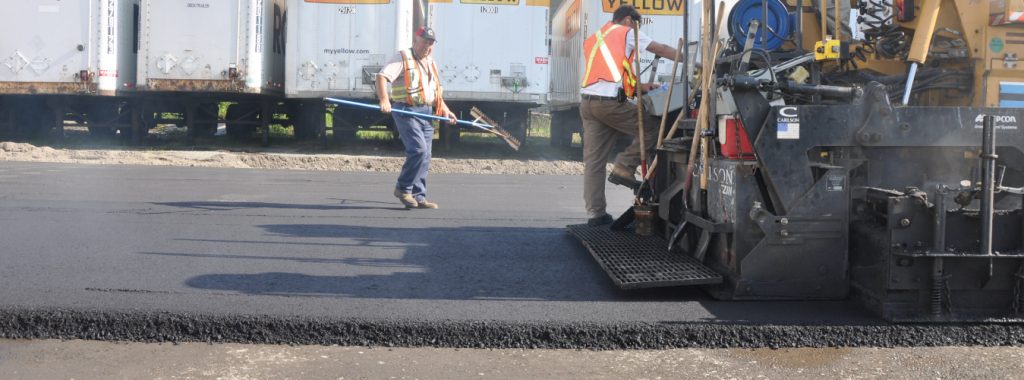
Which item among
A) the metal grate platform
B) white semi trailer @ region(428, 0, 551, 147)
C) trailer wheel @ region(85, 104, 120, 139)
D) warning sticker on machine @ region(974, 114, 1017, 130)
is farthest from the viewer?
trailer wheel @ region(85, 104, 120, 139)

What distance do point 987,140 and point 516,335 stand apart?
2144 millimetres

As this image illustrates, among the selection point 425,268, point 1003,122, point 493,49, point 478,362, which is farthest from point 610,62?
point 493,49

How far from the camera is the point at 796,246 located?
4555 millimetres

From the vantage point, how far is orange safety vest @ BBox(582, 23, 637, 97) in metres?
6.65

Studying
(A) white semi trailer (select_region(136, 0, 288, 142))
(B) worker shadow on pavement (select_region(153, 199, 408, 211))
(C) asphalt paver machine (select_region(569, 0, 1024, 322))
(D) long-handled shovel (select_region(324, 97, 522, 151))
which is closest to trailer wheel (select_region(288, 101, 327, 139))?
(A) white semi trailer (select_region(136, 0, 288, 142))

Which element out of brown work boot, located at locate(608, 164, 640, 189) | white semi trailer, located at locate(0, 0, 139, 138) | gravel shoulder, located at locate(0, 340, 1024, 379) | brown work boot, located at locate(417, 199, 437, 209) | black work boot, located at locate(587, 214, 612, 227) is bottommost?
gravel shoulder, located at locate(0, 340, 1024, 379)

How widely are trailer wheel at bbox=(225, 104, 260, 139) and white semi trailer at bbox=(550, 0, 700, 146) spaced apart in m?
5.78

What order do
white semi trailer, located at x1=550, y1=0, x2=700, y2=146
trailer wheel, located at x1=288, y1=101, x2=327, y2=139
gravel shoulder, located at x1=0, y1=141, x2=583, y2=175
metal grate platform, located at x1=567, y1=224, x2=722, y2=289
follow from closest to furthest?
metal grate platform, located at x1=567, y1=224, x2=722, y2=289, gravel shoulder, located at x1=0, y1=141, x2=583, y2=175, white semi trailer, located at x1=550, y1=0, x2=700, y2=146, trailer wheel, located at x1=288, y1=101, x2=327, y2=139

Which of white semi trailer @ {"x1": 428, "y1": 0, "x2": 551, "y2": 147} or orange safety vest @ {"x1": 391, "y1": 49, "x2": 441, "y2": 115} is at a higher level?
white semi trailer @ {"x1": 428, "y1": 0, "x2": 551, "y2": 147}

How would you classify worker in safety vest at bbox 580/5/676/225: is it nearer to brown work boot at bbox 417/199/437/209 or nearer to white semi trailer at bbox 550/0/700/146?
brown work boot at bbox 417/199/437/209

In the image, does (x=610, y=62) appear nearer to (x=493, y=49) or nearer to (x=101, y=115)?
(x=493, y=49)

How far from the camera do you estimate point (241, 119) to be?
1906 centimetres

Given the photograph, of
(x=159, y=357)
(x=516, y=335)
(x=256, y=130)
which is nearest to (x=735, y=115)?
(x=516, y=335)

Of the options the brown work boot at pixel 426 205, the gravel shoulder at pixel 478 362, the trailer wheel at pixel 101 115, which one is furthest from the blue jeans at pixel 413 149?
the trailer wheel at pixel 101 115
